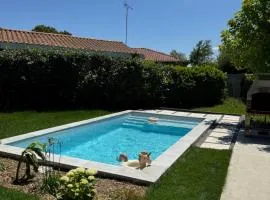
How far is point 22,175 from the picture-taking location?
671 centimetres

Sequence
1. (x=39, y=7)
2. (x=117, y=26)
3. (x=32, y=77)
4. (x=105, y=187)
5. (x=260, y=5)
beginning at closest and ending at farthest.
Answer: (x=105, y=187) < (x=260, y=5) < (x=32, y=77) < (x=39, y=7) < (x=117, y=26)

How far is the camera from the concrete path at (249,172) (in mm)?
6141

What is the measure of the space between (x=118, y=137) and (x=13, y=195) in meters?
8.08

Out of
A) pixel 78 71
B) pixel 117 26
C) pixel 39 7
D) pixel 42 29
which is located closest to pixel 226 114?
pixel 78 71

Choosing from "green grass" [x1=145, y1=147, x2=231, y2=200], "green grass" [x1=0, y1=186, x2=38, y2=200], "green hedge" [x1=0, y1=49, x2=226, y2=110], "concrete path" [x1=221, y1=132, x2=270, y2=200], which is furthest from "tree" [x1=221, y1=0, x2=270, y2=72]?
"green grass" [x1=0, y1=186, x2=38, y2=200]

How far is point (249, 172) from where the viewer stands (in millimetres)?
7434

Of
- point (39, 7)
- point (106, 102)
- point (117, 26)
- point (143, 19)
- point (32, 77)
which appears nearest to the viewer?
point (32, 77)

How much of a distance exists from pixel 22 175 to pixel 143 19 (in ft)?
93.4

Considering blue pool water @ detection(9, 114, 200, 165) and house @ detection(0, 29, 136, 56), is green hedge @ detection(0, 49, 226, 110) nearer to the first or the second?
blue pool water @ detection(9, 114, 200, 165)

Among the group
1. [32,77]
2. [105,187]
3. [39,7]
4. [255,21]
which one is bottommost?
[105,187]

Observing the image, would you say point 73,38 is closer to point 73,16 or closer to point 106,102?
point 73,16

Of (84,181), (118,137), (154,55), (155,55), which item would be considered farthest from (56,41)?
(84,181)

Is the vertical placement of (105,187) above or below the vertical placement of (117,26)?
below

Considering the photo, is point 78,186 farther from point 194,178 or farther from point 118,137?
point 118,137
